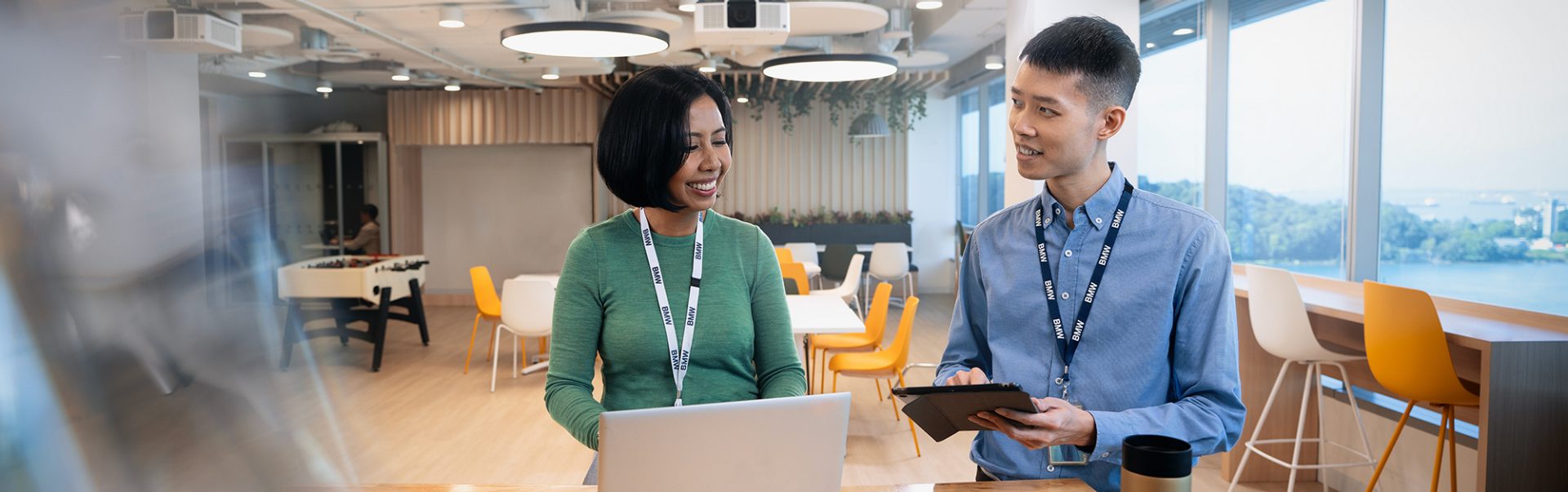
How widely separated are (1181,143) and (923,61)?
2.56 metres

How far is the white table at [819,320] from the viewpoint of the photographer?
422 cm

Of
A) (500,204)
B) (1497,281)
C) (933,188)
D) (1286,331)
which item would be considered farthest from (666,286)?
(933,188)

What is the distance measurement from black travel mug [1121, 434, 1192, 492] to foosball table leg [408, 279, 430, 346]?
23.6ft

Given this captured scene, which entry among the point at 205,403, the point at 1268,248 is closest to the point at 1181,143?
the point at 1268,248

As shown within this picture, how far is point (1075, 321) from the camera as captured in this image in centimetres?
123

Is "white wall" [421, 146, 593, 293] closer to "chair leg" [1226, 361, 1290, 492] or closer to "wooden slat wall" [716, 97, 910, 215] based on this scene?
"wooden slat wall" [716, 97, 910, 215]

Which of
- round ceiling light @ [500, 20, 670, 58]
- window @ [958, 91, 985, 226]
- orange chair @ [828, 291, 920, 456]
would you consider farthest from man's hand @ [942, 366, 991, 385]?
window @ [958, 91, 985, 226]

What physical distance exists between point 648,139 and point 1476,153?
3495 mm

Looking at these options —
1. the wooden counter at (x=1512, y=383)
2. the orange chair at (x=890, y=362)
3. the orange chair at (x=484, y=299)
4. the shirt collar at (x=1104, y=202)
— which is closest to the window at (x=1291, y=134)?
A: the wooden counter at (x=1512, y=383)

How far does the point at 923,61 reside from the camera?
7.65 metres

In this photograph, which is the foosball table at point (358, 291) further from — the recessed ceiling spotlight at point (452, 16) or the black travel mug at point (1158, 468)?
the black travel mug at point (1158, 468)

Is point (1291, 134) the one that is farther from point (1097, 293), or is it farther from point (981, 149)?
point (981, 149)

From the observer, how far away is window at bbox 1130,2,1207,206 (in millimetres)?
5438

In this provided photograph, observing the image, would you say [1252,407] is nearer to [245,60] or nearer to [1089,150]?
[1089,150]
